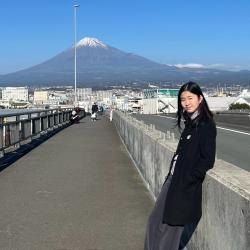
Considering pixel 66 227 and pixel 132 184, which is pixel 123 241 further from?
pixel 132 184

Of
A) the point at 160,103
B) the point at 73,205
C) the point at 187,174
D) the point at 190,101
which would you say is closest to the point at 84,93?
the point at 160,103

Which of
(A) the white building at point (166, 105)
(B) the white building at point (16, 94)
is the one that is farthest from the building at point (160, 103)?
(B) the white building at point (16, 94)

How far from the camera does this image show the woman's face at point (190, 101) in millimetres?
4598

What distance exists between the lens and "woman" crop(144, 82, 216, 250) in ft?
14.3

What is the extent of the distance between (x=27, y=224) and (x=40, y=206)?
1.26 m

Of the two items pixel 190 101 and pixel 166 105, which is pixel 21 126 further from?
pixel 166 105

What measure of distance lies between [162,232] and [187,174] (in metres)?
0.56

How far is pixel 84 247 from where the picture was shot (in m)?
6.57

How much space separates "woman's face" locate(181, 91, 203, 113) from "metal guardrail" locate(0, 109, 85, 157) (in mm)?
11255

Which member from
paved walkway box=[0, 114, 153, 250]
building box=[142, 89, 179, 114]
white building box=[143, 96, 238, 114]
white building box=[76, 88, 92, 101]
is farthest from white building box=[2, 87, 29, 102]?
paved walkway box=[0, 114, 153, 250]

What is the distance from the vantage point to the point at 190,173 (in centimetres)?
438

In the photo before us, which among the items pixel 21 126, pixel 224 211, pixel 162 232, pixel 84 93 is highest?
pixel 224 211

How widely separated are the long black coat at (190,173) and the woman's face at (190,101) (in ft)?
0.52

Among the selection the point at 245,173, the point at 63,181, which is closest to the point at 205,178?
the point at 245,173
